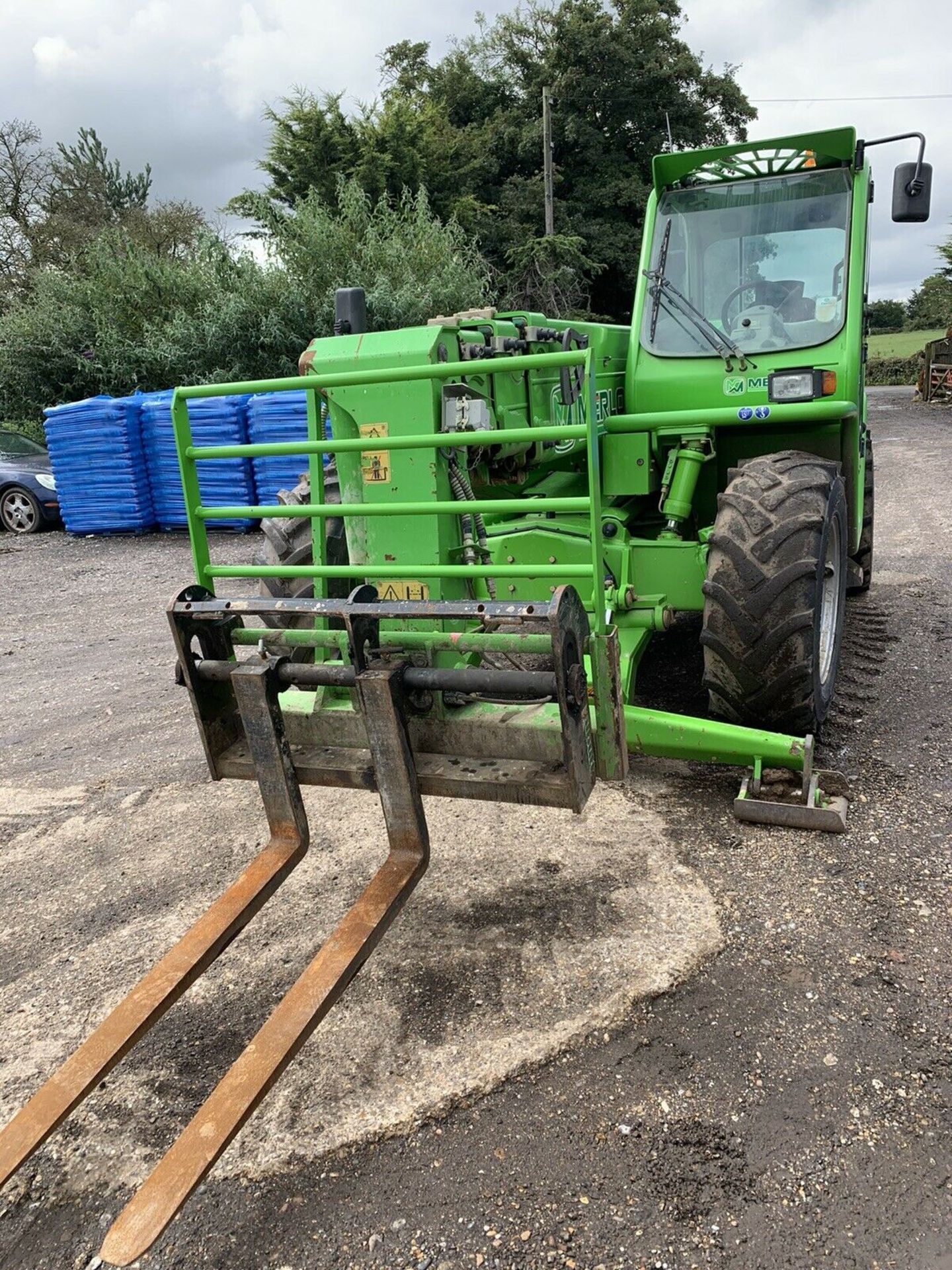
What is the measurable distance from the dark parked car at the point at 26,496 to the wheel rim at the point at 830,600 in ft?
38.7

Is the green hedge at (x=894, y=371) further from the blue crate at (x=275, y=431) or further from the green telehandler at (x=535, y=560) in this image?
the green telehandler at (x=535, y=560)

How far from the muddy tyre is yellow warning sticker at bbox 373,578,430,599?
820 mm

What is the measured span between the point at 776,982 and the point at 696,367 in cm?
322

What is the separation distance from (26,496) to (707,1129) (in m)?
13.4

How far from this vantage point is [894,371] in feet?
120

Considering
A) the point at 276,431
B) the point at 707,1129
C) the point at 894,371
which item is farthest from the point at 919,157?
the point at 894,371

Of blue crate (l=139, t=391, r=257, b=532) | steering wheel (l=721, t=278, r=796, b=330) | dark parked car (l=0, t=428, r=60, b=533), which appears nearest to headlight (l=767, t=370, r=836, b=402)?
steering wheel (l=721, t=278, r=796, b=330)

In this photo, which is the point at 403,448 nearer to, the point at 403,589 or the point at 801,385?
the point at 403,589

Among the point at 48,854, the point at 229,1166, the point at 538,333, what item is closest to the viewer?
the point at 229,1166

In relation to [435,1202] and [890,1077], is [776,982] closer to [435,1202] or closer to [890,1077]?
[890,1077]

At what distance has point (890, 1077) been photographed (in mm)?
2492

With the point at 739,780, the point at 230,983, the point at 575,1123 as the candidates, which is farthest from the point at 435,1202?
the point at 739,780

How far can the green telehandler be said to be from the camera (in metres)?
2.72

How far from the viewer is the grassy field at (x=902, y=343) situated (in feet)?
129
